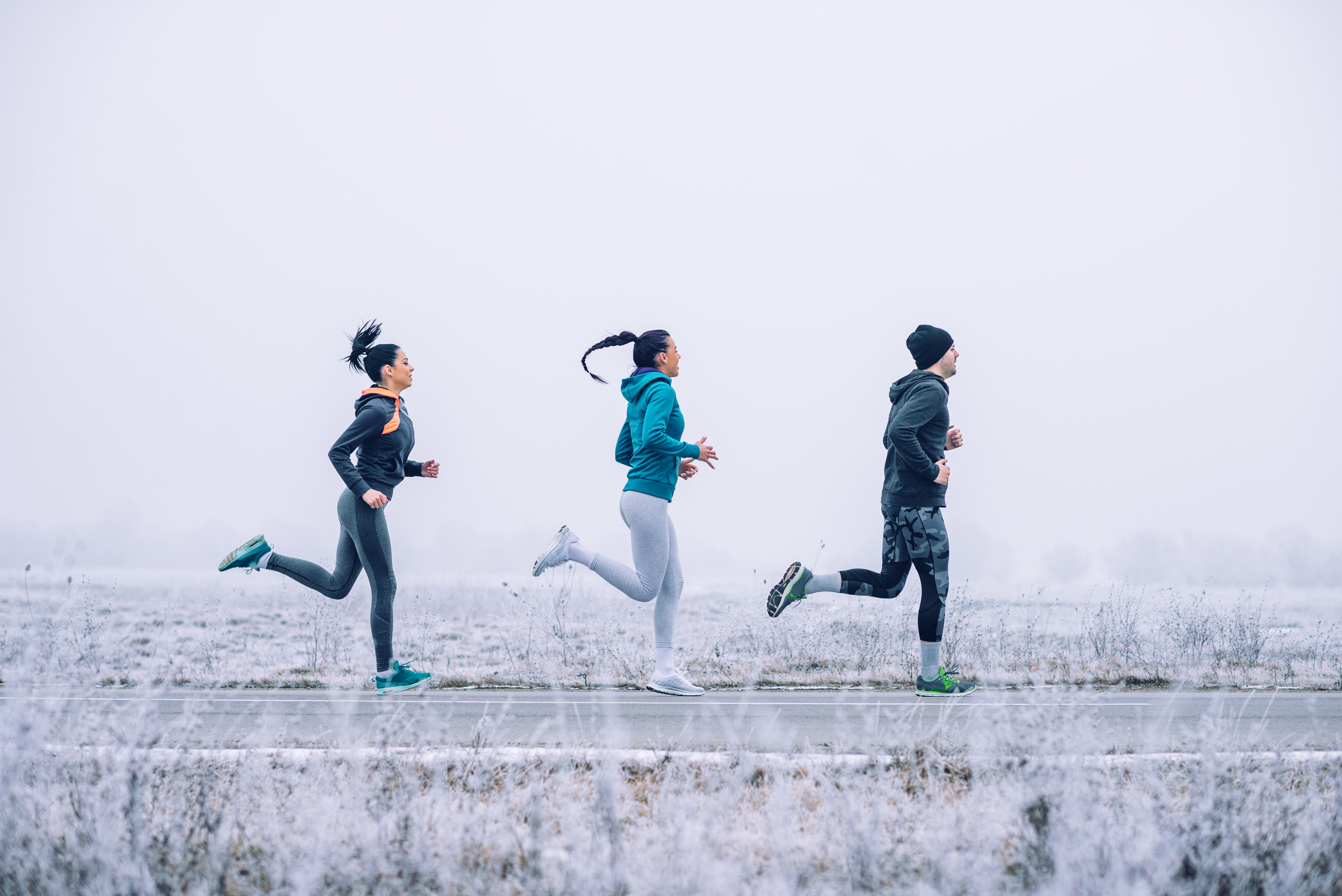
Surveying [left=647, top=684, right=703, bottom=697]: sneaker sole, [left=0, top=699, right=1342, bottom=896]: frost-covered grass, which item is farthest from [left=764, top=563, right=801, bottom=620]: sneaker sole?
[left=0, top=699, right=1342, bottom=896]: frost-covered grass

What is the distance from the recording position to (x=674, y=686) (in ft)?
21.2

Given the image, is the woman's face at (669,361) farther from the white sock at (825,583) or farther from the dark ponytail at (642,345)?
the white sock at (825,583)

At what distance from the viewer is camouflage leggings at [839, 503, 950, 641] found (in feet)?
20.7

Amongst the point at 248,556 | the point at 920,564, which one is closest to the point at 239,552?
the point at 248,556

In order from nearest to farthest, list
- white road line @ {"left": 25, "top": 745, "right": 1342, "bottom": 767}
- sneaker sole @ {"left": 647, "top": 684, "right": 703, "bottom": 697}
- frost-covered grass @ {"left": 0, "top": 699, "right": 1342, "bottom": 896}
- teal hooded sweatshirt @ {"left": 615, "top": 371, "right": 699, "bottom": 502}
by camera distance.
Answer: frost-covered grass @ {"left": 0, "top": 699, "right": 1342, "bottom": 896} < white road line @ {"left": 25, "top": 745, "right": 1342, "bottom": 767} < teal hooded sweatshirt @ {"left": 615, "top": 371, "right": 699, "bottom": 502} < sneaker sole @ {"left": 647, "top": 684, "right": 703, "bottom": 697}

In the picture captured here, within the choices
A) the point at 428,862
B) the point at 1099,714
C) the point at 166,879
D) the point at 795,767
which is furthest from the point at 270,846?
the point at 1099,714

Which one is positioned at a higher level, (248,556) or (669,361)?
(669,361)

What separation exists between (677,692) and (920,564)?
6.30 ft

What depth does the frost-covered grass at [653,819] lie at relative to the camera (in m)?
→ 2.77

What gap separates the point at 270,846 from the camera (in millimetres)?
3078

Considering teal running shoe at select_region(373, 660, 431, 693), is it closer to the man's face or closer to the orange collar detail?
the orange collar detail

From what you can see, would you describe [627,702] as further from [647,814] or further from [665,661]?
[647,814]

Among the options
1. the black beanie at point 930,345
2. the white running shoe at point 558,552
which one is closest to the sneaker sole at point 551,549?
the white running shoe at point 558,552

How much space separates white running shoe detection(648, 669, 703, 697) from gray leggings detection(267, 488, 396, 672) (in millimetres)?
1929
